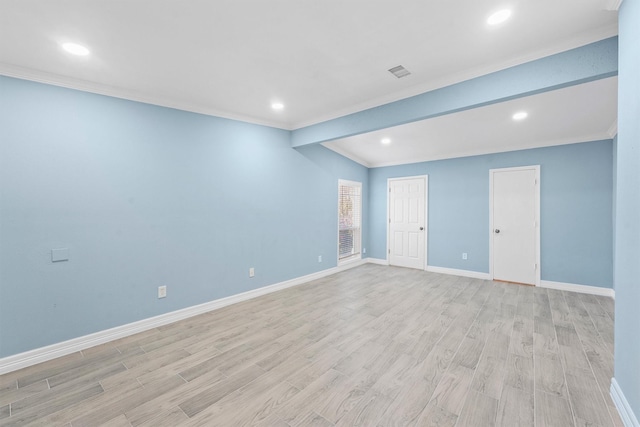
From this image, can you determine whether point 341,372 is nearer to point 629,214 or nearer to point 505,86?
point 629,214

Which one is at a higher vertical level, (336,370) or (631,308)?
(631,308)

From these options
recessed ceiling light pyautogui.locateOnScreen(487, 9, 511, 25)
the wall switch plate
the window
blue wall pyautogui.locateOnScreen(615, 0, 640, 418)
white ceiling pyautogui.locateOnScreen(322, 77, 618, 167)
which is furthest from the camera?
the window

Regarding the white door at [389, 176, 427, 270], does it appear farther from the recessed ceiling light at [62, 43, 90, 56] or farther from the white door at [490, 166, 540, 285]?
the recessed ceiling light at [62, 43, 90, 56]

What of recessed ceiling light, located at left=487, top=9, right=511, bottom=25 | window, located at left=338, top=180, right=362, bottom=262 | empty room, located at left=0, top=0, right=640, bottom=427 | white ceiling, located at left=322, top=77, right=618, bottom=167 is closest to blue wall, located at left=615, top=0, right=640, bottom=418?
empty room, located at left=0, top=0, right=640, bottom=427

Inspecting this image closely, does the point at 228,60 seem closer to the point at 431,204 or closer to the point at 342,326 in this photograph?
the point at 342,326

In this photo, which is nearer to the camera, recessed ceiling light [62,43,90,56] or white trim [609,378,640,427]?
white trim [609,378,640,427]

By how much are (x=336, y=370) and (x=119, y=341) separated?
2.28 metres

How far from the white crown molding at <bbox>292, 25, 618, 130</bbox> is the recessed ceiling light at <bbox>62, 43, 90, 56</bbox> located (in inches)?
106

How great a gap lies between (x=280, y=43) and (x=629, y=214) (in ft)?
8.75

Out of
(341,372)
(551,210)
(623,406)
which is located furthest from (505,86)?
(551,210)

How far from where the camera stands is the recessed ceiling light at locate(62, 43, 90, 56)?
2.09 metres

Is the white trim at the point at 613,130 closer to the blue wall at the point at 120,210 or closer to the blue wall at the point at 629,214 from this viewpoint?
the blue wall at the point at 629,214

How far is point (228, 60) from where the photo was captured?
2395 mm

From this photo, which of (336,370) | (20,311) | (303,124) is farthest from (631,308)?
(20,311)
